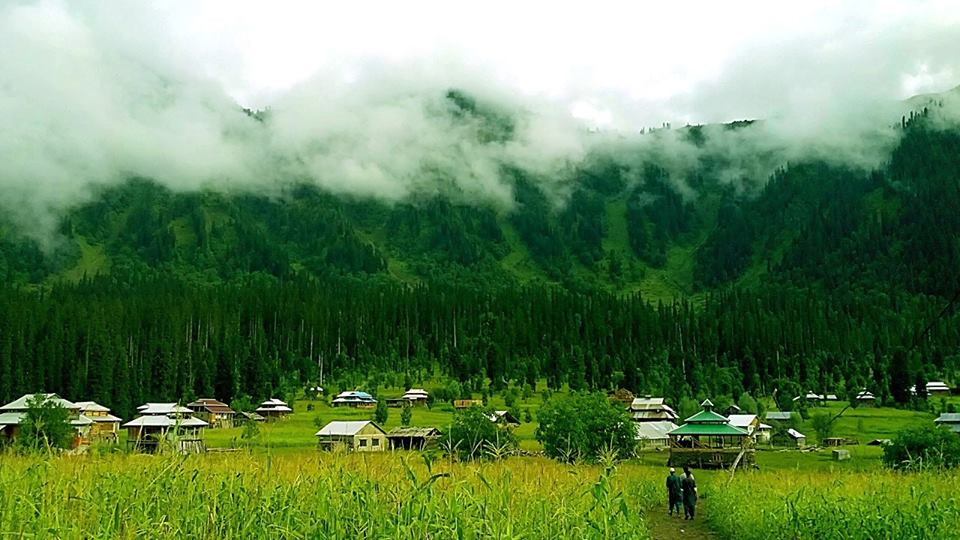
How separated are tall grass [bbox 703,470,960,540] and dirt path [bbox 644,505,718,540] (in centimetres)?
51

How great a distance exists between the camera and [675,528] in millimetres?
23969

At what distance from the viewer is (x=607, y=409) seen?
56.3 m

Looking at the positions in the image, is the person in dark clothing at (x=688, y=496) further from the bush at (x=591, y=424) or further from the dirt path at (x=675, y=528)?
the bush at (x=591, y=424)

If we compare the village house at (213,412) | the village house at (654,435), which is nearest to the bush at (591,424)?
the village house at (654,435)

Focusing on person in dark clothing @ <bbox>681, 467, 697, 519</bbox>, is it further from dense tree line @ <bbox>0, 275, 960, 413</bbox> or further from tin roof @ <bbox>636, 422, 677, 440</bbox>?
dense tree line @ <bbox>0, 275, 960, 413</bbox>

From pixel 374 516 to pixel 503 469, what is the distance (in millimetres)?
3644

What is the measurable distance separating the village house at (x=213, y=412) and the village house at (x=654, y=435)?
156 feet

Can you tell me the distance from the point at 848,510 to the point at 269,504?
12463mm

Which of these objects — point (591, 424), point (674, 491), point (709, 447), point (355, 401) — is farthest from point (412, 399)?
point (674, 491)

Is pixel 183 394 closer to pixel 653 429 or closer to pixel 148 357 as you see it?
pixel 148 357

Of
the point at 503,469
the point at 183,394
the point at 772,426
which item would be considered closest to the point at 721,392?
the point at 772,426

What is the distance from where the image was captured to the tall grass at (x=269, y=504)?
7.18 metres

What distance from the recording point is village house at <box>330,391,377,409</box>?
98.8 m

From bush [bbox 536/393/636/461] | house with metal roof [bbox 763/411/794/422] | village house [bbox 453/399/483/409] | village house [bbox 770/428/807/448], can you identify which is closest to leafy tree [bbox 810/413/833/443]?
village house [bbox 770/428/807/448]
